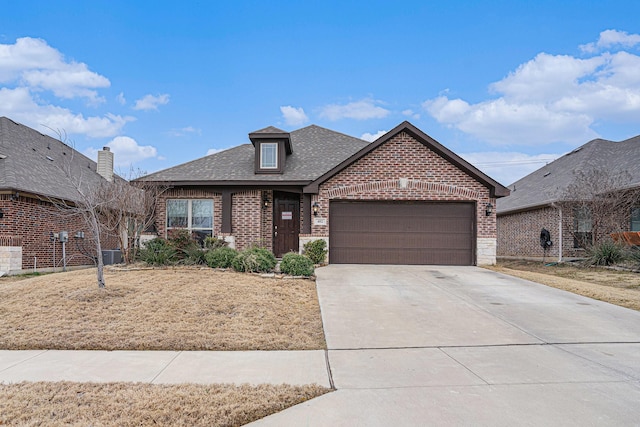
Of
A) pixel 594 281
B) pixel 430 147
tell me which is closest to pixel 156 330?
pixel 430 147

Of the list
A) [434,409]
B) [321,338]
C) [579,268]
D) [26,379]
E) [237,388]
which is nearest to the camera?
[434,409]

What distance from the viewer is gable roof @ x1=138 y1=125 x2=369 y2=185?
14.0 metres

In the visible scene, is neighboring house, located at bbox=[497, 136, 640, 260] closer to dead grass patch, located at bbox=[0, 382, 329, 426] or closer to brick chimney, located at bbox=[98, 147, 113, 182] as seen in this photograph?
dead grass patch, located at bbox=[0, 382, 329, 426]

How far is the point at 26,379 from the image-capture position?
14.6ft

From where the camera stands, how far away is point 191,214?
47.8ft

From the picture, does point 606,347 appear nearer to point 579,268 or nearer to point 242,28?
point 579,268

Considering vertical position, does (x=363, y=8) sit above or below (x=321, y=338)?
above

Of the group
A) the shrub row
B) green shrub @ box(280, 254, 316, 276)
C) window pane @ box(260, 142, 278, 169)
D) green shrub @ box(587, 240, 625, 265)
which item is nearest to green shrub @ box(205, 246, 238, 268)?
the shrub row

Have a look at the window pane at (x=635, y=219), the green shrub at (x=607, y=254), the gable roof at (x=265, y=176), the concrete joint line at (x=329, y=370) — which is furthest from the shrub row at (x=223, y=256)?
the window pane at (x=635, y=219)

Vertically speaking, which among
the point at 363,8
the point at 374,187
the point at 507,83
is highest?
the point at 363,8

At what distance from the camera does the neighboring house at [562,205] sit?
52.4ft

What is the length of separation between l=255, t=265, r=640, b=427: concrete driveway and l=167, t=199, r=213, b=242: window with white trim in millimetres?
6588

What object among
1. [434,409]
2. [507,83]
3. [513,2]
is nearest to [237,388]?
[434,409]

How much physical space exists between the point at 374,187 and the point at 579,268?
8189 mm
